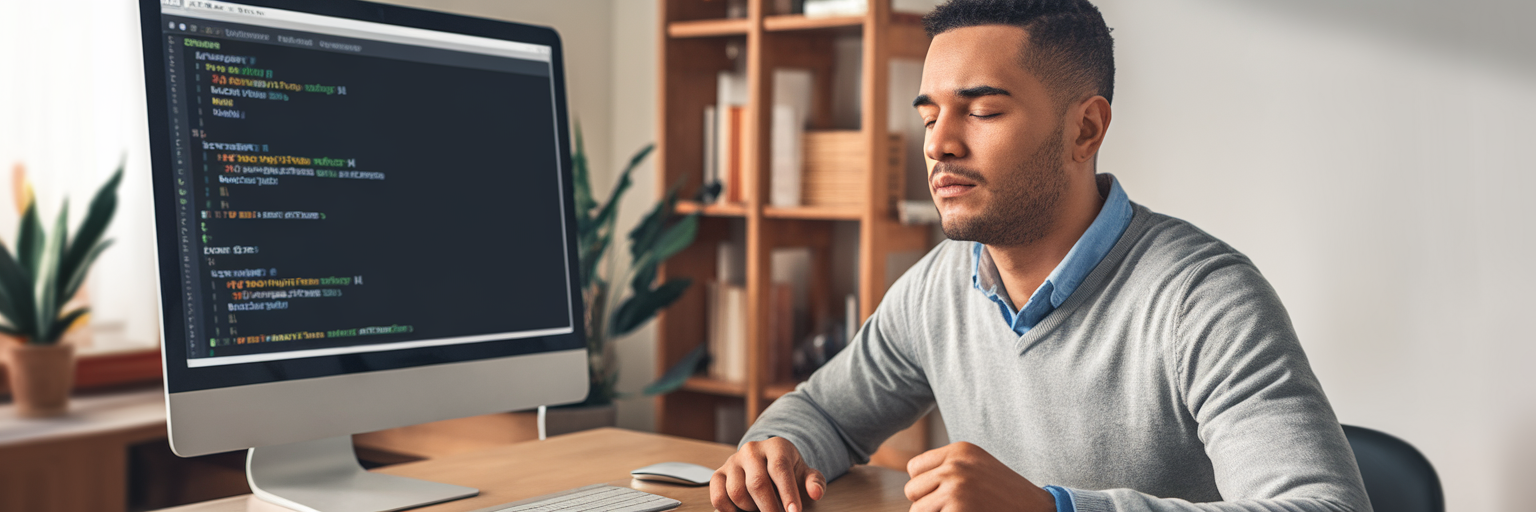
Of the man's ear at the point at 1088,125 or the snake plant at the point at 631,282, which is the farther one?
the snake plant at the point at 631,282

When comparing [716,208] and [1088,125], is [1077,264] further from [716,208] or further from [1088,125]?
[716,208]

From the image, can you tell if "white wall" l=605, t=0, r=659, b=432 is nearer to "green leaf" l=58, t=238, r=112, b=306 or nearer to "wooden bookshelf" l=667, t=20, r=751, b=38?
"wooden bookshelf" l=667, t=20, r=751, b=38

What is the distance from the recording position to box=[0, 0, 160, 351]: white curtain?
224cm

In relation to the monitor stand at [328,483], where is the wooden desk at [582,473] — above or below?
below

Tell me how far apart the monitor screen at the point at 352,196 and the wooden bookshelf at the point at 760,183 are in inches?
56.1

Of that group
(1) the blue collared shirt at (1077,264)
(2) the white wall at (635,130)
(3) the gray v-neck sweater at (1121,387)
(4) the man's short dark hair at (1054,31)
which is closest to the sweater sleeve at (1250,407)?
(3) the gray v-neck sweater at (1121,387)

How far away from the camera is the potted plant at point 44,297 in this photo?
210cm

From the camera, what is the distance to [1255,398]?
0.96 meters

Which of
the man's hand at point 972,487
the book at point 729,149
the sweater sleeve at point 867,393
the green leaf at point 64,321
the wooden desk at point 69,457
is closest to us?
the man's hand at point 972,487

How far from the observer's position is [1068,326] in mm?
1190

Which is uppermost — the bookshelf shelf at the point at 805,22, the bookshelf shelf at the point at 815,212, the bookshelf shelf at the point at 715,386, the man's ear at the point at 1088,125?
the bookshelf shelf at the point at 805,22

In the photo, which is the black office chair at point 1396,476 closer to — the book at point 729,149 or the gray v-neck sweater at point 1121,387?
the gray v-neck sweater at point 1121,387

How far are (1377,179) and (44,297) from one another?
262 cm

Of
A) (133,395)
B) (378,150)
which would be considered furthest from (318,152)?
(133,395)
